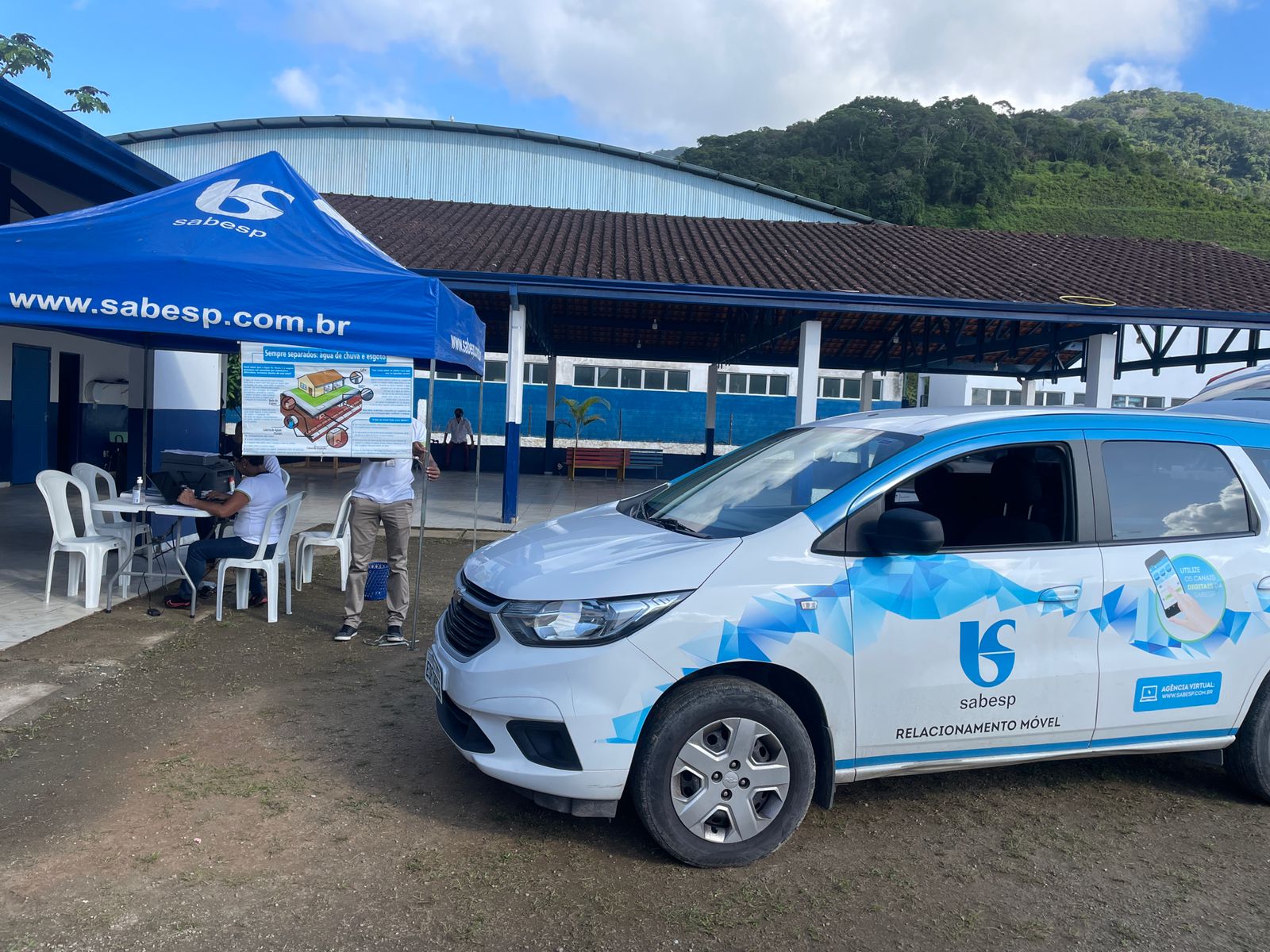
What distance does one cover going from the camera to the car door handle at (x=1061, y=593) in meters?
3.84

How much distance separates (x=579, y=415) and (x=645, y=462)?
2679mm

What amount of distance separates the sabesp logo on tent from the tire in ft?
20.9

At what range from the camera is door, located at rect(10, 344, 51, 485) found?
12.9 metres

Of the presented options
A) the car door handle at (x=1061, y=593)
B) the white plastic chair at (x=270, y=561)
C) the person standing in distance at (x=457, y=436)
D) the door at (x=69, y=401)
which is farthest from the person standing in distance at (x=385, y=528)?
the person standing in distance at (x=457, y=436)

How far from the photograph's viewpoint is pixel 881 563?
12.1ft

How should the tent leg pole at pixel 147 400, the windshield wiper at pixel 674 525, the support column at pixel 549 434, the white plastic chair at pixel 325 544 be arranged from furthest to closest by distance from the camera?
the support column at pixel 549 434 < the tent leg pole at pixel 147 400 < the white plastic chair at pixel 325 544 < the windshield wiper at pixel 674 525

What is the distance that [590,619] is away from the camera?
3.52m

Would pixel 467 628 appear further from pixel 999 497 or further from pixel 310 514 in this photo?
pixel 310 514

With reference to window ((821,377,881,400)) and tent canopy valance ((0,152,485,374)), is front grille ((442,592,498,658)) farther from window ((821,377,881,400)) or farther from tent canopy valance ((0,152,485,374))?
window ((821,377,881,400))

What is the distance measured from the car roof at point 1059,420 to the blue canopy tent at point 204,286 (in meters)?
3.19

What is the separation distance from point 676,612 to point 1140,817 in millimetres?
2401

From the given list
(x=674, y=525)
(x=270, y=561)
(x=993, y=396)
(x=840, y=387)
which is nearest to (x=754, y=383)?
(x=840, y=387)

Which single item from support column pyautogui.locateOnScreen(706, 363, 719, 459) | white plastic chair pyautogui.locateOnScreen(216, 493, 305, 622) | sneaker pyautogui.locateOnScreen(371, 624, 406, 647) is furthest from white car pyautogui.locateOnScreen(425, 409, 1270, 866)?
support column pyautogui.locateOnScreen(706, 363, 719, 459)

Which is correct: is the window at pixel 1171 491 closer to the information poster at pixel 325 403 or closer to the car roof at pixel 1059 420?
the car roof at pixel 1059 420
